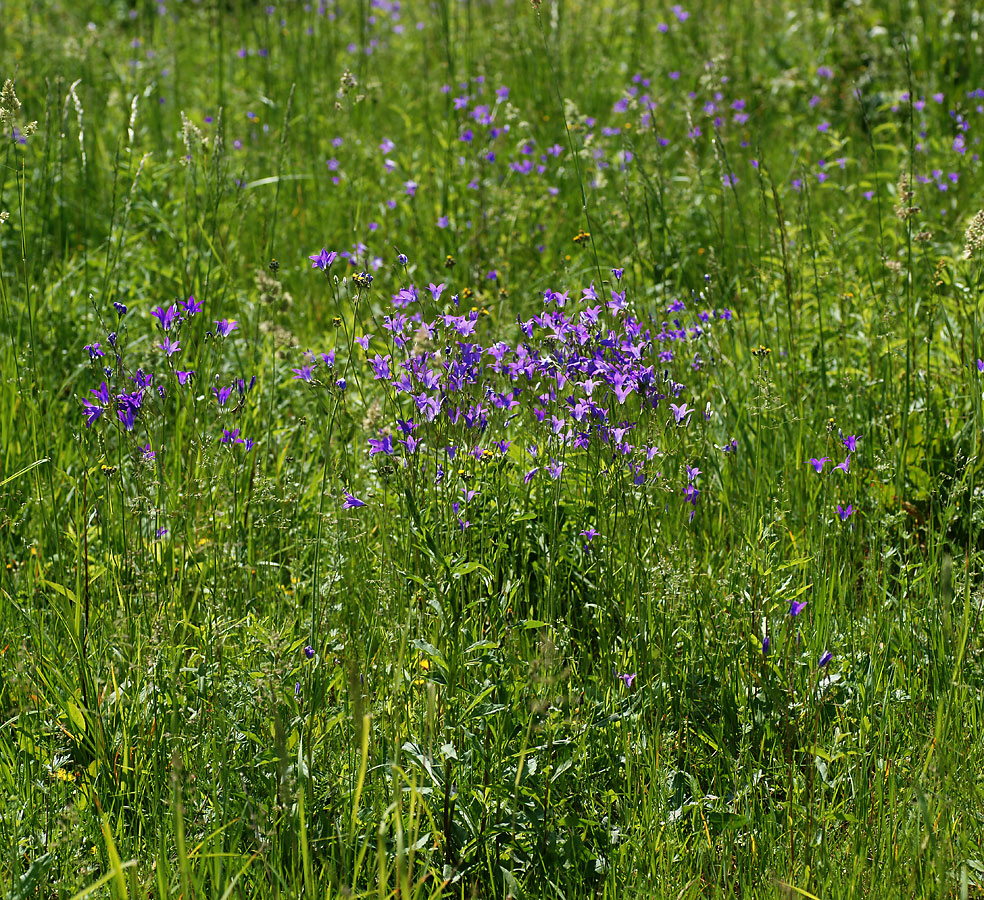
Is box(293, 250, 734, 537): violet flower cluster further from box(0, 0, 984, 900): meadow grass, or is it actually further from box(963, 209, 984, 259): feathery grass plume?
box(963, 209, 984, 259): feathery grass plume

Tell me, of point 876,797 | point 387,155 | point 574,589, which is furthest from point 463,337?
point 387,155

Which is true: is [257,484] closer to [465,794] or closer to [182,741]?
[182,741]

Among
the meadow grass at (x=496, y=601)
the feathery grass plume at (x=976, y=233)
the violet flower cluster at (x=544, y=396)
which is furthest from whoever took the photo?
the feathery grass plume at (x=976, y=233)

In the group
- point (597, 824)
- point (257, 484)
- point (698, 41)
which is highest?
point (698, 41)

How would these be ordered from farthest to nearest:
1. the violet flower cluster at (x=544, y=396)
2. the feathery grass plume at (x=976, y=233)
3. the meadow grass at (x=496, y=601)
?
the feathery grass plume at (x=976, y=233) → the violet flower cluster at (x=544, y=396) → the meadow grass at (x=496, y=601)

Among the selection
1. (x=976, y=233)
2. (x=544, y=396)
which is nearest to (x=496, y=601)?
(x=544, y=396)

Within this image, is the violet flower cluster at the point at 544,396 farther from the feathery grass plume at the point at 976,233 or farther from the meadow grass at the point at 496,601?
the feathery grass plume at the point at 976,233

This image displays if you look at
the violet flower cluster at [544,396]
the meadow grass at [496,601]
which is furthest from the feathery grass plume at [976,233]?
Answer: the violet flower cluster at [544,396]

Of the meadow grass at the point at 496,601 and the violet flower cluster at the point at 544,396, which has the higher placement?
the violet flower cluster at the point at 544,396

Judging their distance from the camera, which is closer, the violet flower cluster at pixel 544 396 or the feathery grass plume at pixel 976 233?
the violet flower cluster at pixel 544 396

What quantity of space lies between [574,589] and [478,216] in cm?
232

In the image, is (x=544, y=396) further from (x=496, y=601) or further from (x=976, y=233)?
(x=976, y=233)

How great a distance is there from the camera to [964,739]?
→ 1.71m

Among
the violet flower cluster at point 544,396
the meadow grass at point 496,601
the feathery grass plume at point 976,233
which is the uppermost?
the feathery grass plume at point 976,233
